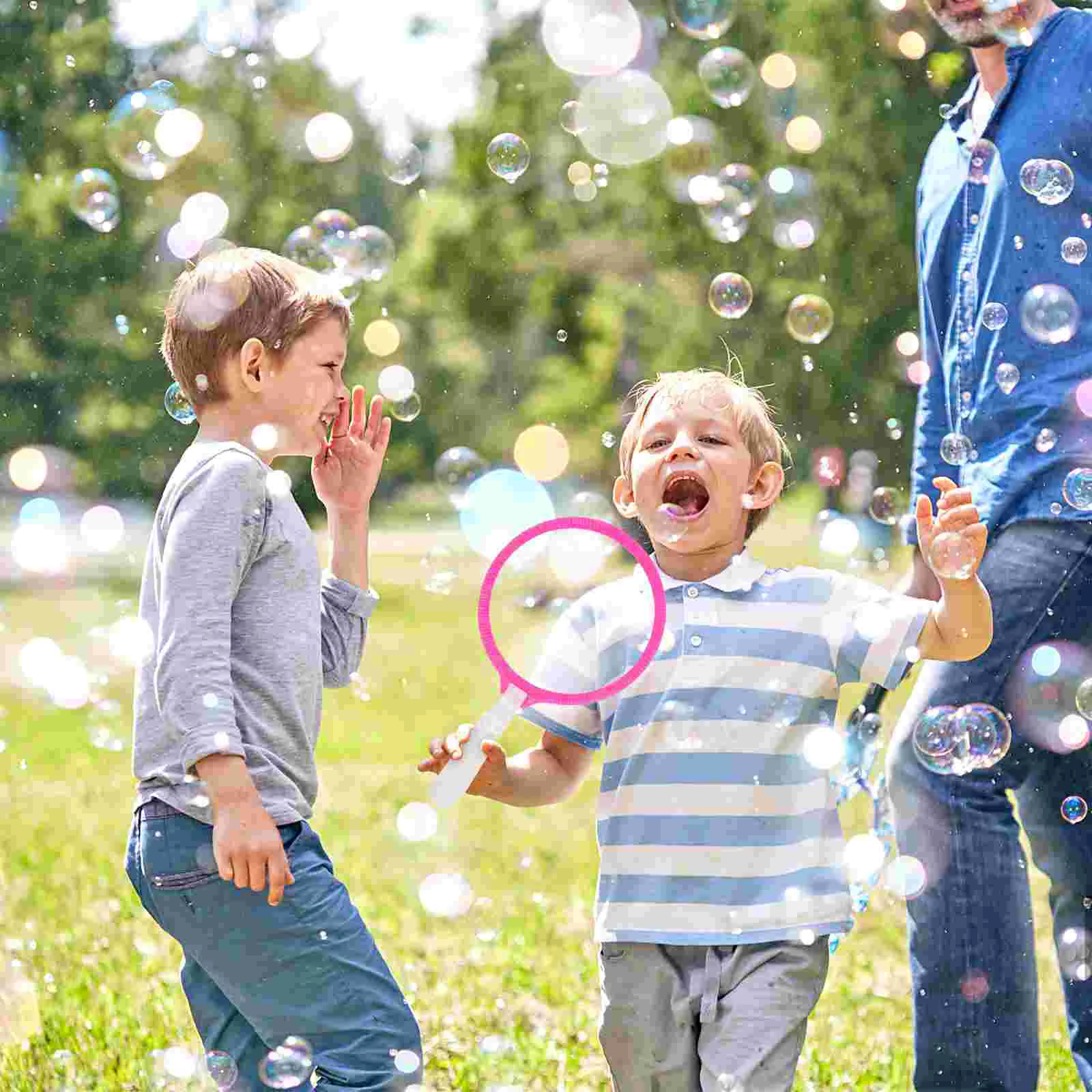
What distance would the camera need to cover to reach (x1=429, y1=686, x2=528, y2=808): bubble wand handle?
6.80 feet

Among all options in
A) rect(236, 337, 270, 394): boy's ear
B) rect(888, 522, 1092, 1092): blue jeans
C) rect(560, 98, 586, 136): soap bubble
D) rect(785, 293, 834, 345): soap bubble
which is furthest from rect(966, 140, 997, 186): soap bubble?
rect(560, 98, 586, 136): soap bubble

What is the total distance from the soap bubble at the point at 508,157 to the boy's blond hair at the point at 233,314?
3.02 ft

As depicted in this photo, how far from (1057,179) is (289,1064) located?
5.28ft

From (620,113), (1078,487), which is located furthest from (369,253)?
(620,113)

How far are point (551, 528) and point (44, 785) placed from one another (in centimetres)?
479

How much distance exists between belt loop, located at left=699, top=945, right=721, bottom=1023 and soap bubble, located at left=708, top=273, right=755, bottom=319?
1.30 meters

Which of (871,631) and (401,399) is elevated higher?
(401,399)

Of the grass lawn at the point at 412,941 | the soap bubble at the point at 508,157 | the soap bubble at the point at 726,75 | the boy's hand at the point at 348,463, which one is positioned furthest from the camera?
the soap bubble at the point at 726,75

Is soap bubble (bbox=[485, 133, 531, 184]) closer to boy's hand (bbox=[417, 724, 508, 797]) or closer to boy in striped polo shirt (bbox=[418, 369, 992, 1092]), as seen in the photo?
boy in striped polo shirt (bbox=[418, 369, 992, 1092])

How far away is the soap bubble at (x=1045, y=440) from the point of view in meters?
2.39

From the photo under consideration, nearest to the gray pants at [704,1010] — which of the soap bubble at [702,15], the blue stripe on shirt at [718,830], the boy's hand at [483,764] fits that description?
the blue stripe on shirt at [718,830]

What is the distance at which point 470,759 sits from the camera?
2104 mm

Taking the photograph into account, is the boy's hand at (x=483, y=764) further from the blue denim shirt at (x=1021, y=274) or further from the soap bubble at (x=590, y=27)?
the soap bubble at (x=590, y=27)

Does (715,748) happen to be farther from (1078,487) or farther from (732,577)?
(1078,487)
